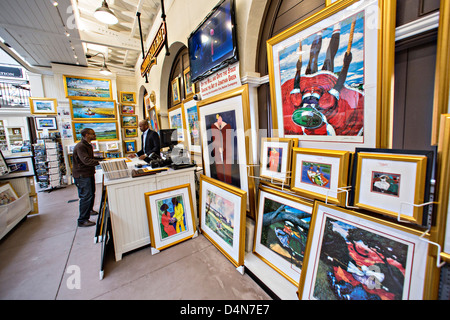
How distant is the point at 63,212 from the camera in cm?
364

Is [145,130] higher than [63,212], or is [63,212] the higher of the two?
[145,130]

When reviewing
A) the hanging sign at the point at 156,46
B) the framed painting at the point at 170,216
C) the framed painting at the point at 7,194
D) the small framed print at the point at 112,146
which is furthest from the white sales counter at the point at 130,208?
the small framed print at the point at 112,146

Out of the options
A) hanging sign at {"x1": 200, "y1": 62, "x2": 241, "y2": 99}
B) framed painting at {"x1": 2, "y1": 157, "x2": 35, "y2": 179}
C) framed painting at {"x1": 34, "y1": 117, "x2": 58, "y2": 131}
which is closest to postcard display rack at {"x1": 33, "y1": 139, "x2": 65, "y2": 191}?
framed painting at {"x1": 34, "y1": 117, "x2": 58, "y2": 131}

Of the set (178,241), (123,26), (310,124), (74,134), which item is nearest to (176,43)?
(123,26)

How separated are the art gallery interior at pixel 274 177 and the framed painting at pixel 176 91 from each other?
0.11 metres

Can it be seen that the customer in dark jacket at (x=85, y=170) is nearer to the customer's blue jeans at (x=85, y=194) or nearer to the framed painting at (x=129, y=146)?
the customer's blue jeans at (x=85, y=194)

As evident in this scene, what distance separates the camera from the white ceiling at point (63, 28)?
3125 mm

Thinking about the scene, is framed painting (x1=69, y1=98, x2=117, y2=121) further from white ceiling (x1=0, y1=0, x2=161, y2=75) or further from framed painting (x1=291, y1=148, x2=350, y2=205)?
framed painting (x1=291, y1=148, x2=350, y2=205)

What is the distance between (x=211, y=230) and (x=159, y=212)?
0.75 metres

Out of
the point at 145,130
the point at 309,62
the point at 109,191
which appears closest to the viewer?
the point at 309,62

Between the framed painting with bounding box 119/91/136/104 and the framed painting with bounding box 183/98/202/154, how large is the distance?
5152mm

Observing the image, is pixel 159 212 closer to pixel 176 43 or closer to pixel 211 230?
pixel 211 230
